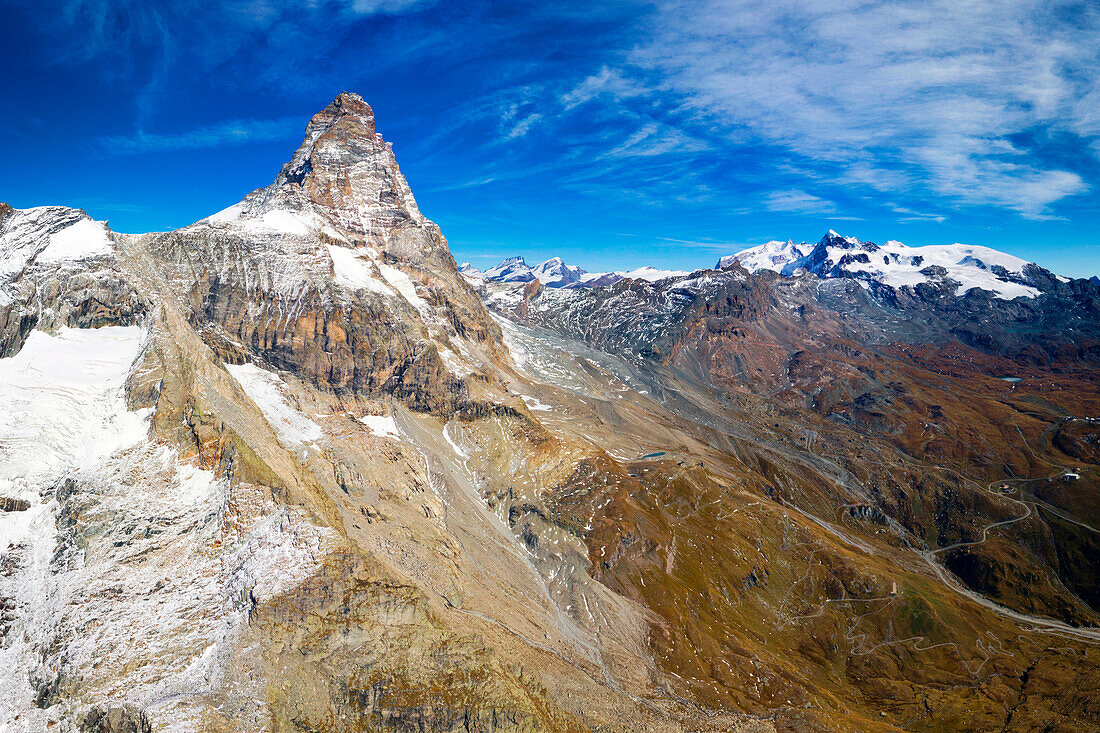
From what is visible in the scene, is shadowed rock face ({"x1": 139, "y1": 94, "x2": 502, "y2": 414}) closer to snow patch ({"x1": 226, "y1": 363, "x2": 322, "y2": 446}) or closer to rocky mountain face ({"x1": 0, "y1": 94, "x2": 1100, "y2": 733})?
rocky mountain face ({"x1": 0, "y1": 94, "x2": 1100, "y2": 733})

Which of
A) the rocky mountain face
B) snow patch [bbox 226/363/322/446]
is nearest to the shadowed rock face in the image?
the rocky mountain face

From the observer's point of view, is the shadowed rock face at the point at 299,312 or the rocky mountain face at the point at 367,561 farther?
the shadowed rock face at the point at 299,312

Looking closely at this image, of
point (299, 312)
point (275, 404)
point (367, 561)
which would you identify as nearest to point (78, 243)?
point (275, 404)

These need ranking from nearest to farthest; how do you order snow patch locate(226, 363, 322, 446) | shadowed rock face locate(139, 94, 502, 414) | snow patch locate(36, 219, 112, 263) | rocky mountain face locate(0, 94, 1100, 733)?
rocky mountain face locate(0, 94, 1100, 733)
snow patch locate(36, 219, 112, 263)
snow patch locate(226, 363, 322, 446)
shadowed rock face locate(139, 94, 502, 414)

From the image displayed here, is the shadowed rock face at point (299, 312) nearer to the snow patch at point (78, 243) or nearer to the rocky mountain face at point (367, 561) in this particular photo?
the rocky mountain face at point (367, 561)

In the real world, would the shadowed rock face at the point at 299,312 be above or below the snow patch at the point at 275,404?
above

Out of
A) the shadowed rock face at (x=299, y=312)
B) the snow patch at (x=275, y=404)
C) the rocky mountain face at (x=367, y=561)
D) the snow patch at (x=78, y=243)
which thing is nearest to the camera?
the rocky mountain face at (x=367, y=561)

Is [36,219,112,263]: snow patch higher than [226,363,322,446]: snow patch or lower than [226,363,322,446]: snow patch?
higher

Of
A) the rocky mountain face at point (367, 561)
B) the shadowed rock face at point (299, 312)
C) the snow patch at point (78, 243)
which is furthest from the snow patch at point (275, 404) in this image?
the snow patch at point (78, 243)

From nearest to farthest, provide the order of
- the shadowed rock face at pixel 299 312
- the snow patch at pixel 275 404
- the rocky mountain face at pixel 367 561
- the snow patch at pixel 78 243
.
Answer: the rocky mountain face at pixel 367 561 < the snow patch at pixel 78 243 < the snow patch at pixel 275 404 < the shadowed rock face at pixel 299 312

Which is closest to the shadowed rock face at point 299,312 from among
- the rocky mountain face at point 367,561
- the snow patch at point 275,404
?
the rocky mountain face at point 367,561

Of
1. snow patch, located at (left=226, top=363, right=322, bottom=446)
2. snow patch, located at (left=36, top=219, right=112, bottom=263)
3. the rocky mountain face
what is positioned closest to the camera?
the rocky mountain face

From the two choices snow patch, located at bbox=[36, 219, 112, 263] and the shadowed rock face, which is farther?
the shadowed rock face
